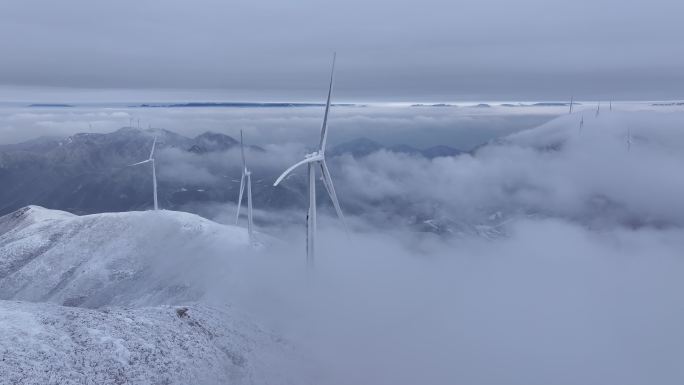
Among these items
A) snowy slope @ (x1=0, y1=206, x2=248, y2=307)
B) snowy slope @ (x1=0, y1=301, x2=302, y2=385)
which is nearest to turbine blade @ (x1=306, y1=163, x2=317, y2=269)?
snowy slope @ (x1=0, y1=301, x2=302, y2=385)

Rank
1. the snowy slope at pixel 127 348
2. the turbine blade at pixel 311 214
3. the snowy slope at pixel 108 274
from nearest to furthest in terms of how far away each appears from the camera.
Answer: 1. the snowy slope at pixel 127 348
2. the turbine blade at pixel 311 214
3. the snowy slope at pixel 108 274

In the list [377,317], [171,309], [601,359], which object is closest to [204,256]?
[377,317]

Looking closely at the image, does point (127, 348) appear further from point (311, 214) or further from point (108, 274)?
point (108, 274)

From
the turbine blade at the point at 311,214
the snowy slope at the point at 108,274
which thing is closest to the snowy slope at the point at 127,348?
the turbine blade at the point at 311,214

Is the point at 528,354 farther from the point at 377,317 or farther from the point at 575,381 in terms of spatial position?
the point at 377,317

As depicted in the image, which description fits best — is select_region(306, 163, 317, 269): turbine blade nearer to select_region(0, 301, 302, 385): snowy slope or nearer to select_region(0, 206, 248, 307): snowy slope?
select_region(0, 301, 302, 385): snowy slope

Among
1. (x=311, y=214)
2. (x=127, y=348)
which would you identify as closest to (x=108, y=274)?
(x=311, y=214)

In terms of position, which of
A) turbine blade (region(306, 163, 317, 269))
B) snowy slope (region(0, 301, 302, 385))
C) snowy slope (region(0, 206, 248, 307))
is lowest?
snowy slope (region(0, 206, 248, 307))

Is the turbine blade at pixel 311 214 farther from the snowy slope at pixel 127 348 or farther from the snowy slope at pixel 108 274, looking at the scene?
the snowy slope at pixel 108 274

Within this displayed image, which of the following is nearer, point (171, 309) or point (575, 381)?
point (171, 309)

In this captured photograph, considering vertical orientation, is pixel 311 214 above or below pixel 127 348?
above

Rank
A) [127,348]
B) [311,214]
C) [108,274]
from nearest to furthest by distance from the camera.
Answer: [127,348] → [311,214] → [108,274]
